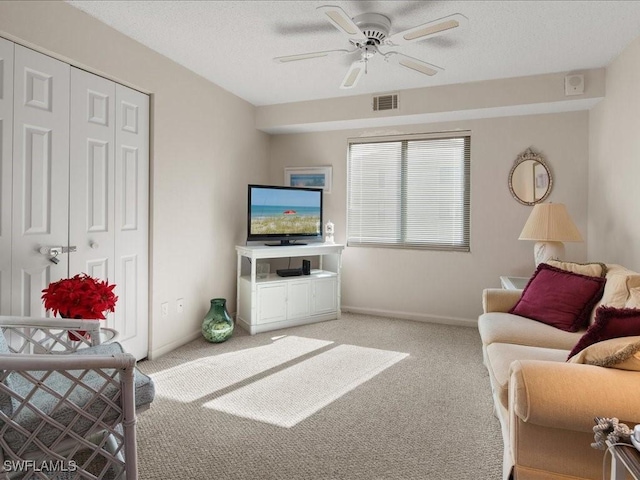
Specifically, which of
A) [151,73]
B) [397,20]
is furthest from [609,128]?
[151,73]

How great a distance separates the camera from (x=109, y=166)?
9.05ft

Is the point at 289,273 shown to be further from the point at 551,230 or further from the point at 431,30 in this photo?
the point at 431,30

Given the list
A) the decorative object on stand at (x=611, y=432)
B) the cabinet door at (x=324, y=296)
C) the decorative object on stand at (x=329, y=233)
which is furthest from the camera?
the decorative object on stand at (x=329, y=233)

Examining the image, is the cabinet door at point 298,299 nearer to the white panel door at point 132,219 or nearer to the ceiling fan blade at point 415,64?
the white panel door at point 132,219

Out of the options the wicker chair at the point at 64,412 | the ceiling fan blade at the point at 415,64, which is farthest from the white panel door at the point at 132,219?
the ceiling fan blade at the point at 415,64

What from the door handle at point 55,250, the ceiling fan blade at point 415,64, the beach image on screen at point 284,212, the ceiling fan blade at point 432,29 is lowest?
the door handle at point 55,250

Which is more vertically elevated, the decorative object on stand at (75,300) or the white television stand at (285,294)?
the decorative object on stand at (75,300)

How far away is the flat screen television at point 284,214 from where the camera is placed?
163 inches

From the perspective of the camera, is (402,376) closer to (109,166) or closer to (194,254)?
(194,254)

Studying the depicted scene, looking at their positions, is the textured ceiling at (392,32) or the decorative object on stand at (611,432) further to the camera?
the textured ceiling at (392,32)

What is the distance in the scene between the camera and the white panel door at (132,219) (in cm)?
286

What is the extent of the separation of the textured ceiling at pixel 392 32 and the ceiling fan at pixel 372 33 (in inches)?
2.8

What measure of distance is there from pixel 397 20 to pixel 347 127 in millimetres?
1984

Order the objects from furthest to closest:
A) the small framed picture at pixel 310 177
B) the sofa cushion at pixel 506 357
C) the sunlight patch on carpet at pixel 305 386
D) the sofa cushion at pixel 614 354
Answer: the small framed picture at pixel 310 177 < the sunlight patch on carpet at pixel 305 386 < the sofa cushion at pixel 506 357 < the sofa cushion at pixel 614 354
